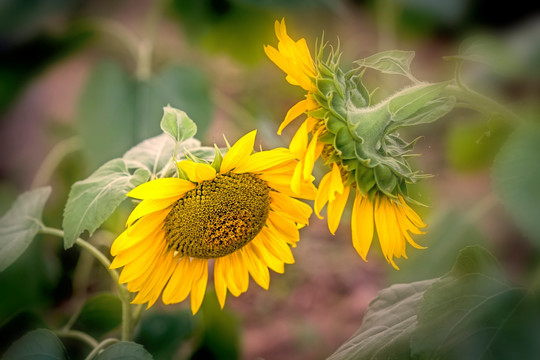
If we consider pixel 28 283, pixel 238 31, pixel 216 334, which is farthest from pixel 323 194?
pixel 238 31

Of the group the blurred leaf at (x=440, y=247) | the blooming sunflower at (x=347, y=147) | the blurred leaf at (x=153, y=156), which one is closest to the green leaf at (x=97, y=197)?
the blurred leaf at (x=153, y=156)

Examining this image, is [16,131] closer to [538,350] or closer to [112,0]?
[112,0]

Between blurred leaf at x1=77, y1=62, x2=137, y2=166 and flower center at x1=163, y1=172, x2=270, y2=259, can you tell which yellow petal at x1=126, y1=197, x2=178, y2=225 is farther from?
blurred leaf at x1=77, y1=62, x2=137, y2=166

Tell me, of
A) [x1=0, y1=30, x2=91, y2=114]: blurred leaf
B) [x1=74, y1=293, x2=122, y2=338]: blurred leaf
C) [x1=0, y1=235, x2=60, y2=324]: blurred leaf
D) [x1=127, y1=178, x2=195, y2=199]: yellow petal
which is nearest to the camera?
[x1=127, y1=178, x2=195, y2=199]: yellow petal

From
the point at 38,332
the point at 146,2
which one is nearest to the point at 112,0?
the point at 146,2

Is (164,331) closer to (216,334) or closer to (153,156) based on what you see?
(216,334)

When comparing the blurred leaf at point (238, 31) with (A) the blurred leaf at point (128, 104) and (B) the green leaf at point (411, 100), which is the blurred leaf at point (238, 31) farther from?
(B) the green leaf at point (411, 100)

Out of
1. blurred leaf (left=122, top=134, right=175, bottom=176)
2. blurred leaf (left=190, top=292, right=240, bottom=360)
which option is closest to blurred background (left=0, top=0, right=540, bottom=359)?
blurred leaf (left=190, top=292, right=240, bottom=360)
